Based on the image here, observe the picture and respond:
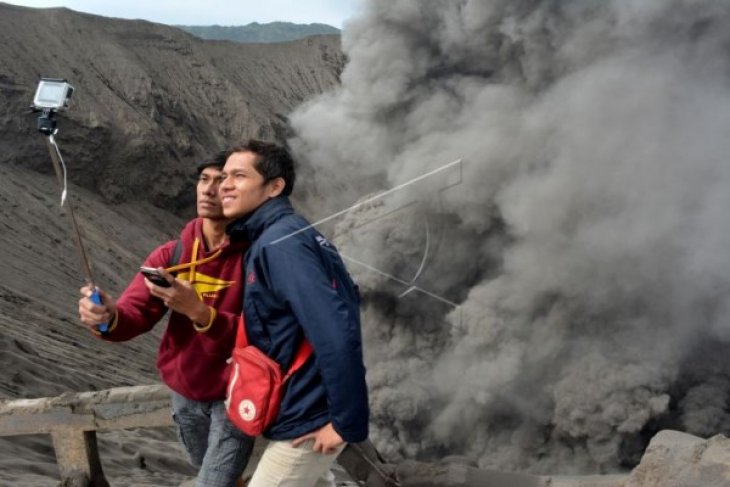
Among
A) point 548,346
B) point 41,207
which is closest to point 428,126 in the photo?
point 548,346

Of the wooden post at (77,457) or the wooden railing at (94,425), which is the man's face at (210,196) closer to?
the wooden railing at (94,425)

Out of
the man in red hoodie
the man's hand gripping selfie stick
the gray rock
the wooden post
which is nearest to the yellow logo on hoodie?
the man in red hoodie

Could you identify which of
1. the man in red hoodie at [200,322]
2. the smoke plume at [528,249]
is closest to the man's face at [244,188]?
the man in red hoodie at [200,322]

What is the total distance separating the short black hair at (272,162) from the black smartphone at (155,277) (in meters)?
0.34

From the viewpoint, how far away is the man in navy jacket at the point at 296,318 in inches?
62.7

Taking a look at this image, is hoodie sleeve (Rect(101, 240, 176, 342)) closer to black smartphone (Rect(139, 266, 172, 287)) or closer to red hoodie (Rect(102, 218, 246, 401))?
red hoodie (Rect(102, 218, 246, 401))

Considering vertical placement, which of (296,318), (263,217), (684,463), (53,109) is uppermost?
(53,109)

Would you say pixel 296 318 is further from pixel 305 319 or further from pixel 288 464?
pixel 288 464

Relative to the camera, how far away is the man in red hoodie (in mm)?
1926

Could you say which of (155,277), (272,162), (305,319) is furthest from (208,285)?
(305,319)

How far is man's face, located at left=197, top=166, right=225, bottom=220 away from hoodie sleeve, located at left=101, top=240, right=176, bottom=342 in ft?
0.43

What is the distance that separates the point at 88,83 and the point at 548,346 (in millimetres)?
11449

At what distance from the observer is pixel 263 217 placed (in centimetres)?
184

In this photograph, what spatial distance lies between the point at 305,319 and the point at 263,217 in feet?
1.13
